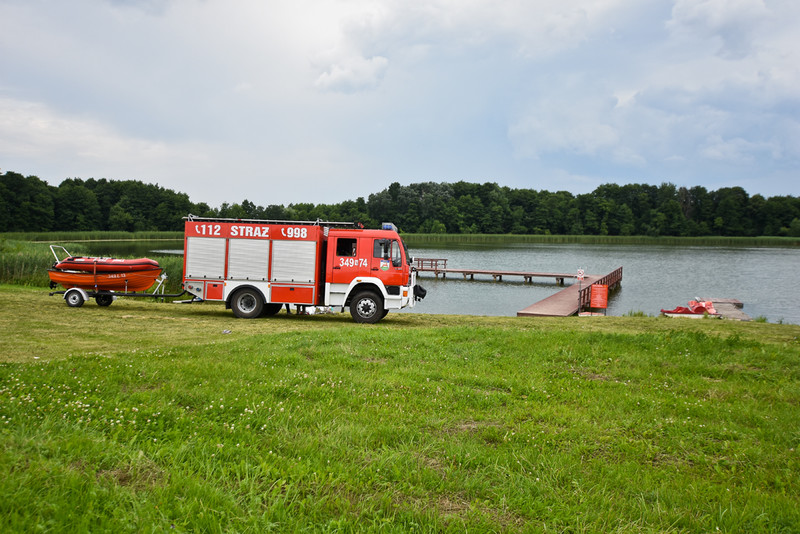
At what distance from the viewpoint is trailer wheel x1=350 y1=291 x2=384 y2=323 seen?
54.1 feet

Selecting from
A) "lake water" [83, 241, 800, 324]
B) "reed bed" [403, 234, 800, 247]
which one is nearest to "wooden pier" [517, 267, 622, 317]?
"lake water" [83, 241, 800, 324]

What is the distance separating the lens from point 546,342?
10.2 m

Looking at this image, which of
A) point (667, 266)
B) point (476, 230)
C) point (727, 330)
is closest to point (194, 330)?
point (727, 330)

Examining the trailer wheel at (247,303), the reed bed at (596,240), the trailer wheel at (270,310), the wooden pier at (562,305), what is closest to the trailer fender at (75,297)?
the trailer wheel at (247,303)

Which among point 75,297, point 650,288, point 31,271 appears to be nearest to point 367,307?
point 75,297

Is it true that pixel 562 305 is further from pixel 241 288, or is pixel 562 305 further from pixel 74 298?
pixel 74 298

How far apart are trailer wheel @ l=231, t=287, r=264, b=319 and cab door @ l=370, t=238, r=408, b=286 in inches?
152

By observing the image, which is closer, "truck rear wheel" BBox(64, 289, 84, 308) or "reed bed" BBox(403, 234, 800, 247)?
"truck rear wheel" BBox(64, 289, 84, 308)

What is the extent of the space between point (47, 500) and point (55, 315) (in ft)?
46.1

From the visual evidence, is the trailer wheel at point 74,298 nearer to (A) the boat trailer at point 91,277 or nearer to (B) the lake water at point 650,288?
(A) the boat trailer at point 91,277

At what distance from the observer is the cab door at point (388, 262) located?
53.4ft

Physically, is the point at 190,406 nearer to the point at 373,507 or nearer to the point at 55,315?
the point at 373,507

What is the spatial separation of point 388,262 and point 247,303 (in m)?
4.89

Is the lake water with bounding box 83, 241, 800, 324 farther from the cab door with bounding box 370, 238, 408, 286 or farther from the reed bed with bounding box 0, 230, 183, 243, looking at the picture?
the reed bed with bounding box 0, 230, 183, 243
